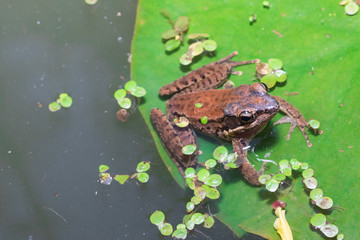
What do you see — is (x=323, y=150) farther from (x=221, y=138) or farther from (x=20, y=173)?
(x=20, y=173)

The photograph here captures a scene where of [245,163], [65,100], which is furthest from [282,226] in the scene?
[65,100]

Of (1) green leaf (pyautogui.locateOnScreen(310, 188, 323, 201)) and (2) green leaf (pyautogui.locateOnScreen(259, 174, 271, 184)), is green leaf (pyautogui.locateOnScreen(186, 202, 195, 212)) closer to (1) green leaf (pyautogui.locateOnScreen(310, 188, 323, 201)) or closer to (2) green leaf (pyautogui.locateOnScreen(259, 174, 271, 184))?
(2) green leaf (pyautogui.locateOnScreen(259, 174, 271, 184))

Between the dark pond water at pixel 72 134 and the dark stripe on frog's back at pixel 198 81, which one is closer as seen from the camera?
the dark pond water at pixel 72 134

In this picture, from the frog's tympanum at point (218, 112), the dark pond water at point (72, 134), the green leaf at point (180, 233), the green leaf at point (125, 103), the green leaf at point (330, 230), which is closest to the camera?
the green leaf at point (330, 230)

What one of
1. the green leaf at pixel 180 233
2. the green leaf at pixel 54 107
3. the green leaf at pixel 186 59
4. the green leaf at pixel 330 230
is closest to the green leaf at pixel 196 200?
the green leaf at pixel 180 233

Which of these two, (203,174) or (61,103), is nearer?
(203,174)

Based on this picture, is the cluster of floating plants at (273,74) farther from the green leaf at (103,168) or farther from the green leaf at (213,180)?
the green leaf at (103,168)

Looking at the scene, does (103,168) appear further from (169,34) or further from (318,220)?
(318,220)

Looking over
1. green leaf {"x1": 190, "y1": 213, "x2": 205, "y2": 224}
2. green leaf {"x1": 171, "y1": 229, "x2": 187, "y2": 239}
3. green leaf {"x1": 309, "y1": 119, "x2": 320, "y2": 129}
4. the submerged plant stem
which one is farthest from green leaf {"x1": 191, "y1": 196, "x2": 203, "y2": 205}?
green leaf {"x1": 309, "y1": 119, "x2": 320, "y2": 129}
